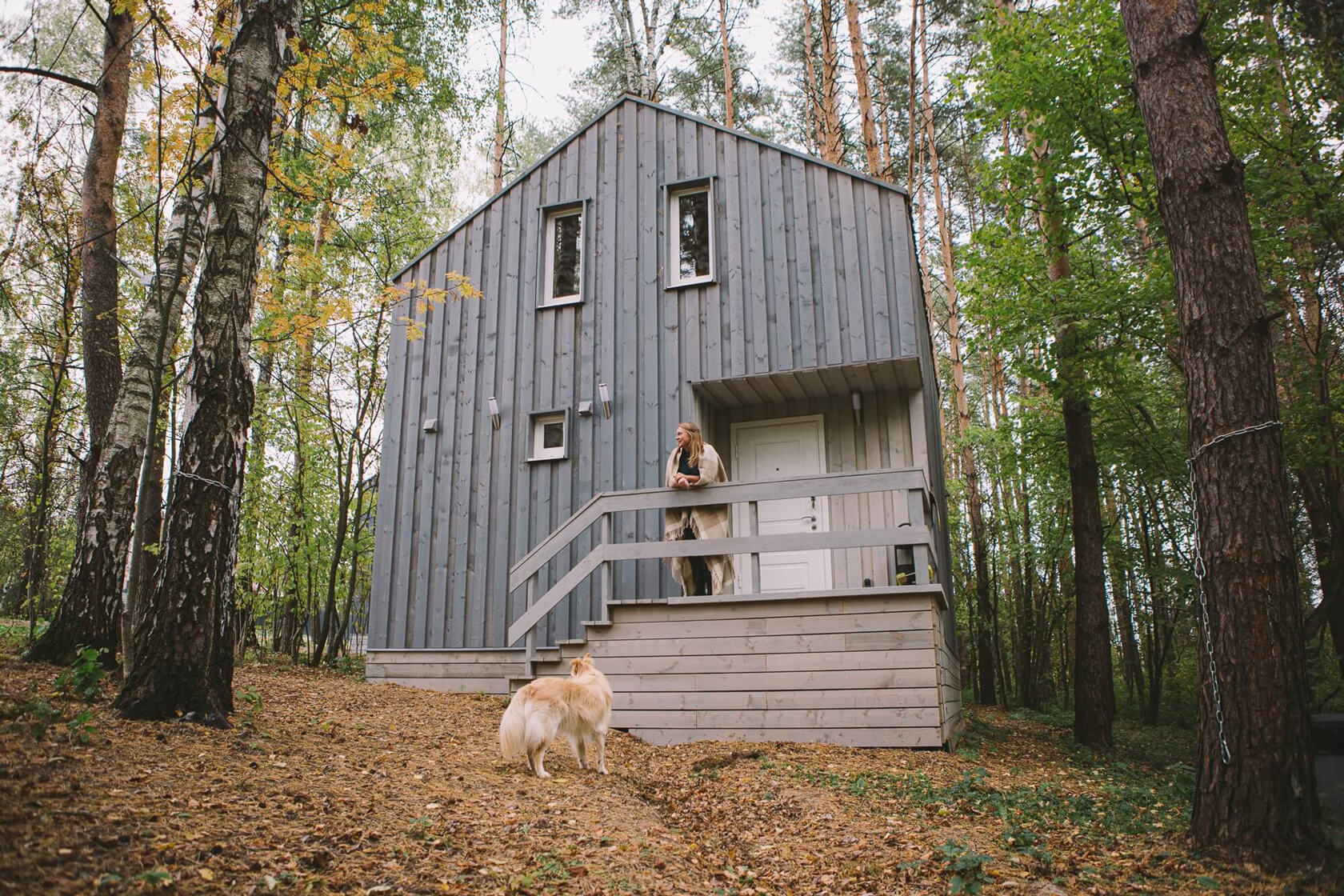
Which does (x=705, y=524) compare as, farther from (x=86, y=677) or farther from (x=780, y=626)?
(x=86, y=677)

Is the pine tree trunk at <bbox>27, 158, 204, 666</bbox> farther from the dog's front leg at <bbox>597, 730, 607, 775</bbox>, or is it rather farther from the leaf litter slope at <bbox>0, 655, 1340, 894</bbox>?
the dog's front leg at <bbox>597, 730, 607, 775</bbox>

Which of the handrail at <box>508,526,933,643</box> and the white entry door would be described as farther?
the white entry door

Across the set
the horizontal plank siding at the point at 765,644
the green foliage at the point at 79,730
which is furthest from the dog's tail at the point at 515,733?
the horizontal plank siding at the point at 765,644

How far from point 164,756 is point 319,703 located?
10.4 ft

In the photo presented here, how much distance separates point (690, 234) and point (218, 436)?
21.9 ft

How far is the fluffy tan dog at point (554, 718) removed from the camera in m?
4.73

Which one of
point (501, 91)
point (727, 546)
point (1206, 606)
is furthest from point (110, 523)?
point (501, 91)

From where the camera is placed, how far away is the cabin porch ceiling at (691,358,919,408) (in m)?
8.61

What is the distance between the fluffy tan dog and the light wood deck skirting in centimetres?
151

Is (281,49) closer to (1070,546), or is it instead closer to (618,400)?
(618,400)

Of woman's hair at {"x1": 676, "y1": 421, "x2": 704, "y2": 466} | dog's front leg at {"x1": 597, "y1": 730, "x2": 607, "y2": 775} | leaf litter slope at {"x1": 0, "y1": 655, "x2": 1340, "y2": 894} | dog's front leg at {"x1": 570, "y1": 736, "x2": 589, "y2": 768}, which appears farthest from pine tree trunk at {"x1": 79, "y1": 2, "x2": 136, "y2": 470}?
woman's hair at {"x1": 676, "y1": 421, "x2": 704, "y2": 466}

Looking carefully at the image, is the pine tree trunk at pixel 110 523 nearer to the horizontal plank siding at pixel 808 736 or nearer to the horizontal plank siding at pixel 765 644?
the horizontal plank siding at pixel 765 644

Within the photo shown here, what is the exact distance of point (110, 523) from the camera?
21.2ft

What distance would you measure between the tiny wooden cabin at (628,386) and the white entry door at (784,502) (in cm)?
3
